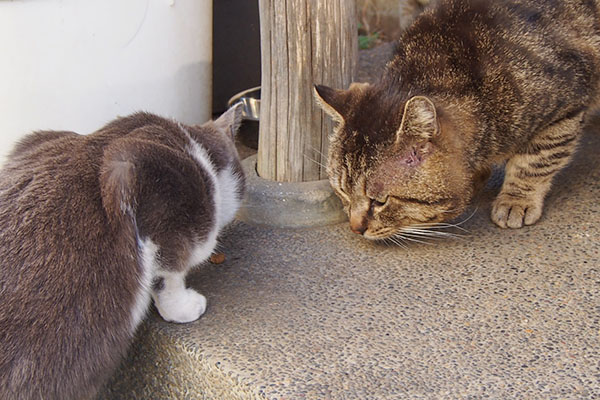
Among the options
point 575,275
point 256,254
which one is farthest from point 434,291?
point 256,254

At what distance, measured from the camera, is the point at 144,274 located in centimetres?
203

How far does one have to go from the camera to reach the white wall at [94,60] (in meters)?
2.61

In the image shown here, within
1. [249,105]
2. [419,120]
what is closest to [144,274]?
[419,120]

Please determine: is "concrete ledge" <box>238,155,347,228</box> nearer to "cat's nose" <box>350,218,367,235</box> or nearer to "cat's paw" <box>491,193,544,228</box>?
"cat's nose" <box>350,218,367,235</box>

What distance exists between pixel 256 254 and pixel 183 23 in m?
1.22

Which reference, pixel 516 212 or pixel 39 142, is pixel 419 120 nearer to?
pixel 516 212

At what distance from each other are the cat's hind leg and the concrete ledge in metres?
0.70

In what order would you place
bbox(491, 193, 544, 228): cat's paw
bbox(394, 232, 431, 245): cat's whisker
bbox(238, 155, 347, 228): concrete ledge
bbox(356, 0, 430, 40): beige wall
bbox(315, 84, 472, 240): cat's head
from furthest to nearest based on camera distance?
1. bbox(356, 0, 430, 40): beige wall
2. bbox(238, 155, 347, 228): concrete ledge
3. bbox(491, 193, 544, 228): cat's paw
4. bbox(394, 232, 431, 245): cat's whisker
5. bbox(315, 84, 472, 240): cat's head

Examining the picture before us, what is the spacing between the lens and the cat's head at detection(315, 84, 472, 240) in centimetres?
232

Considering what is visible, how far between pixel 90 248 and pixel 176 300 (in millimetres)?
397

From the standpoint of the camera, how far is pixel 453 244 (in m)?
2.63

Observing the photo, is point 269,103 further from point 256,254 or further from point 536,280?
point 536,280

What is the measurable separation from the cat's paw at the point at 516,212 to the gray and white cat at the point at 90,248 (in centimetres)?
124

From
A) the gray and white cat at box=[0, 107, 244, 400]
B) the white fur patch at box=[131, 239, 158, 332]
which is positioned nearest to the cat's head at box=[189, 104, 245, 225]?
the gray and white cat at box=[0, 107, 244, 400]
